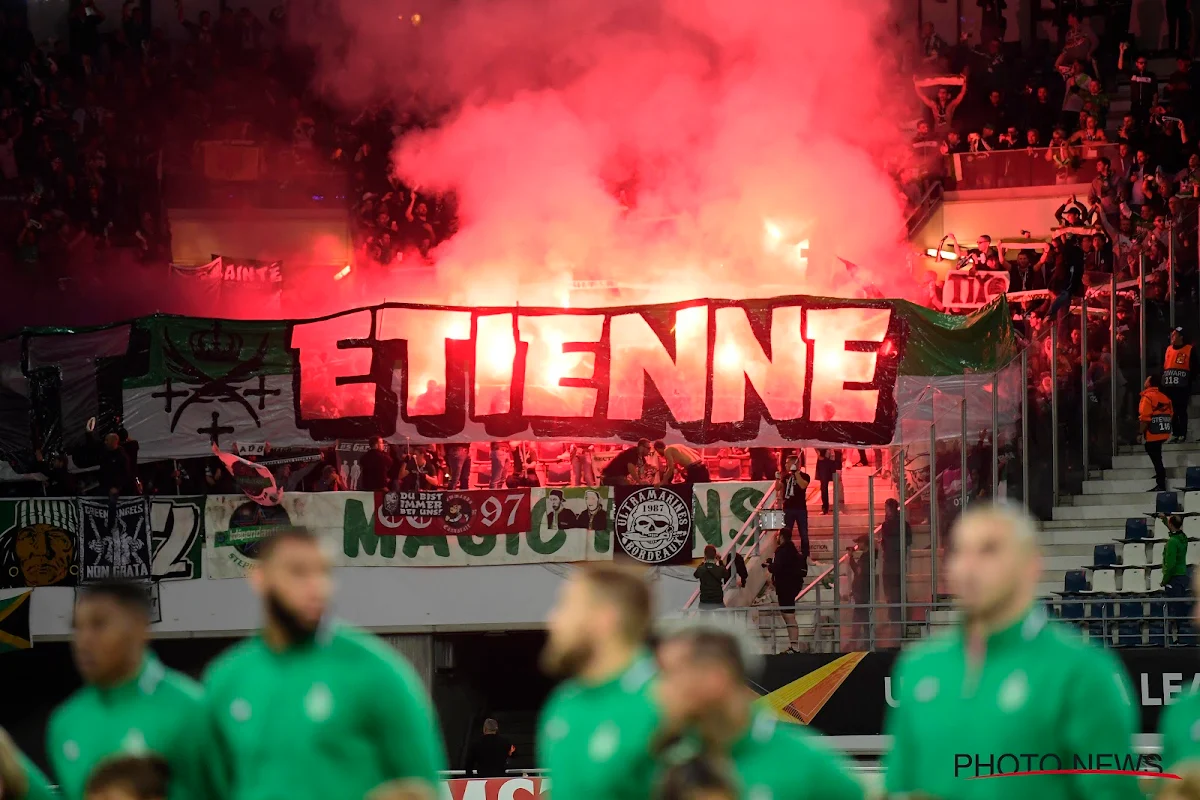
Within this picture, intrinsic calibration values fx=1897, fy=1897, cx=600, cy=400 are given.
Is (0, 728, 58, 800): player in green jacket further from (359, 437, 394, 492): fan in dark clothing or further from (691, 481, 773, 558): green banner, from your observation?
→ (359, 437, 394, 492): fan in dark clothing

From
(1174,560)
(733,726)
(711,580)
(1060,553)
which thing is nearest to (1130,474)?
(1060,553)

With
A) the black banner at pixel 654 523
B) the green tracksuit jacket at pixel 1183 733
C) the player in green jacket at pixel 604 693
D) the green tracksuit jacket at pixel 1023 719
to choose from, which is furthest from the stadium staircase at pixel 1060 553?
the player in green jacket at pixel 604 693

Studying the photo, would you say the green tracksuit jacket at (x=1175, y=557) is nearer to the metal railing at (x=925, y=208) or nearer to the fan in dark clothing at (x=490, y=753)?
the fan in dark clothing at (x=490, y=753)

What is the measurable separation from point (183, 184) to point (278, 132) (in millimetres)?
1449

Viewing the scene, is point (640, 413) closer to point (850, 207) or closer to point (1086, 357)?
point (1086, 357)

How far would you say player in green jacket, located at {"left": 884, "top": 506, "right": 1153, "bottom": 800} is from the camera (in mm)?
4363

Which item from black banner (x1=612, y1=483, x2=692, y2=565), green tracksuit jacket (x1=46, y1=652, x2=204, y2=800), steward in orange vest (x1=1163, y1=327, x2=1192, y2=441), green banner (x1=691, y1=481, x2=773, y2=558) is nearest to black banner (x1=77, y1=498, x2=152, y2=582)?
black banner (x1=612, y1=483, x2=692, y2=565)

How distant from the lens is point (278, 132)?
25.1 metres

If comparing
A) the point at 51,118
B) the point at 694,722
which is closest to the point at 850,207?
the point at 51,118

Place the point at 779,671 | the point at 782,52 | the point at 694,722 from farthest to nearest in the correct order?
the point at 782,52 → the point at 779,671 → the point at 694,722

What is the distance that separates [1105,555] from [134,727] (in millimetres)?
11670

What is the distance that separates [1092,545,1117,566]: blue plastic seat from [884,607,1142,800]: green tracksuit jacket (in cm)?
1120

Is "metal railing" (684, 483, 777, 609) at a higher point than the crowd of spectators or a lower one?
lower

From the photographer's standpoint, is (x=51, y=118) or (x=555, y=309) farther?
(x=51, y=118)
